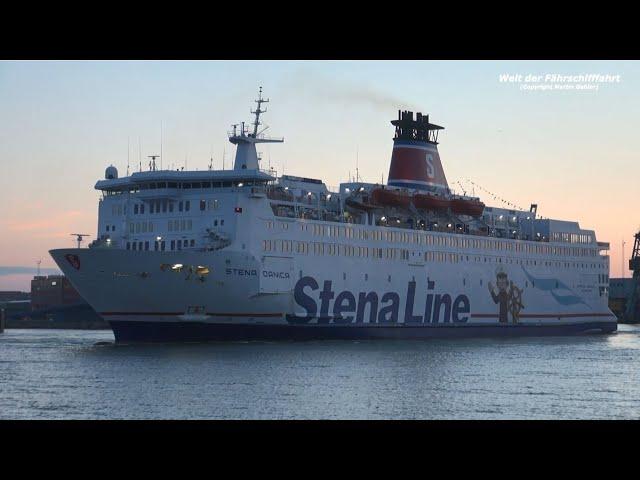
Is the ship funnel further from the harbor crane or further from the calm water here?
the harbor crane

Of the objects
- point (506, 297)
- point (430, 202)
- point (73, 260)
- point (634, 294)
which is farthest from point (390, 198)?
point (634, 294)

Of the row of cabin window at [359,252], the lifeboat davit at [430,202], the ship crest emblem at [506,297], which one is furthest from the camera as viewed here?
the ship crest emblem at [506,297]

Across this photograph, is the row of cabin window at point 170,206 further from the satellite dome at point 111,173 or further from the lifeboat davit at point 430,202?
the lifeboat davit at point 430,202

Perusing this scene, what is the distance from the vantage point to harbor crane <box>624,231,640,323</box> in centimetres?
11944

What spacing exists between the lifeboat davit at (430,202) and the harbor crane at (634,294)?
60259 mm

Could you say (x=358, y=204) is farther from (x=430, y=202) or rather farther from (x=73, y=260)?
(x=73, y=260)

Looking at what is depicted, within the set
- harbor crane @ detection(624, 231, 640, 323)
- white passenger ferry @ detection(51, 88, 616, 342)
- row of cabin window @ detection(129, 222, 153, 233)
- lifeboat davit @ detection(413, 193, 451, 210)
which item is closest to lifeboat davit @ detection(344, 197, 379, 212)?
white passenger ferry @ detection(51, 88, 616, 342)

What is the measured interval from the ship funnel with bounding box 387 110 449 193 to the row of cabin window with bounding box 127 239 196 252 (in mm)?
20511

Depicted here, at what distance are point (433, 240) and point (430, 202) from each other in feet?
8.52

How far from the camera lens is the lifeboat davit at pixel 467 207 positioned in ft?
216

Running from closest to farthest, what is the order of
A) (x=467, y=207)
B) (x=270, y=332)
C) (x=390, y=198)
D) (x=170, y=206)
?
(x=270, y=332)
(x=170, y=206)
(x=390, y=198)
(x=467, y=207)

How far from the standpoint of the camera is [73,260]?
46.1 m

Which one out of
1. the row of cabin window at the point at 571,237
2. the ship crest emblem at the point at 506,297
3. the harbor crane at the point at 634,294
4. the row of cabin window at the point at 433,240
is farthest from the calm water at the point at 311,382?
the harbor crane at the point at 634,294
